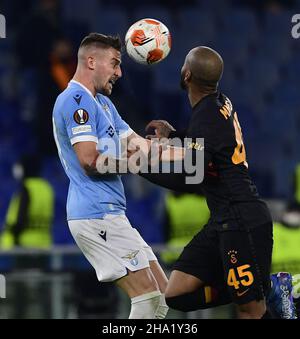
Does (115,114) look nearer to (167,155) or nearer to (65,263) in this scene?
(167,155)

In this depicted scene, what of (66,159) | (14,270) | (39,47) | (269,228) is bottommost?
(14,270)

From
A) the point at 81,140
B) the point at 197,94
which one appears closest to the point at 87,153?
the point at 81,140

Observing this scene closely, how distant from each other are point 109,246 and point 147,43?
4.21ft

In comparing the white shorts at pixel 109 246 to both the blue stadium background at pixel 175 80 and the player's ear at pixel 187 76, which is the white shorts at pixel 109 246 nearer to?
the player's ear at pixel 187 76

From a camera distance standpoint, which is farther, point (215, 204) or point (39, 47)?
point (39, 47)

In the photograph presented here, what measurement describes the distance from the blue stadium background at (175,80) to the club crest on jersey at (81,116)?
176 inches

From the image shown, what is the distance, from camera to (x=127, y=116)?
11.1 meters

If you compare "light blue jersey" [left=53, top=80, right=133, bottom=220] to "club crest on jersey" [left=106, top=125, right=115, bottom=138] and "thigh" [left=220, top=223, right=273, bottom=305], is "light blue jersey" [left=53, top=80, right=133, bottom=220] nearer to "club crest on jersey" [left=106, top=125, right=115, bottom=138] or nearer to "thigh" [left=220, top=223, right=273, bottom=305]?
"club crest on jersey" [left=106, top=125, right=115, bottom=138]

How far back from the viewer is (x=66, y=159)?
6.10 metres

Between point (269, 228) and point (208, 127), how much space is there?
0.68 metres

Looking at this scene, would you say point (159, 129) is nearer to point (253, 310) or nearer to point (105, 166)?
point (105, 166)

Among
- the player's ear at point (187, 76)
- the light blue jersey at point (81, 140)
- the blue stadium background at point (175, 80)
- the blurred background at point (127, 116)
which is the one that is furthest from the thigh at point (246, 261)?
the blue stadium background at point (175, 80)

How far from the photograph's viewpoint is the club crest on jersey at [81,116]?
5.96 m

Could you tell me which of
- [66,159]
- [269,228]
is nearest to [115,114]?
[66,159]
